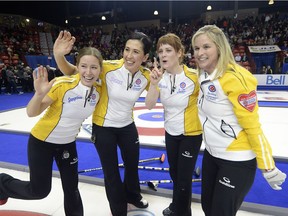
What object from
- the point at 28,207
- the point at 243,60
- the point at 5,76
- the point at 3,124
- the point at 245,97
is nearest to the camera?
the point at 245,97

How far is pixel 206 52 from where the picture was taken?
64.2 inches

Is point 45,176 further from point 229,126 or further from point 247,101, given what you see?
point 247,101

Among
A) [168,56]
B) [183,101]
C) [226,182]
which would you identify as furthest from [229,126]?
[168,56]

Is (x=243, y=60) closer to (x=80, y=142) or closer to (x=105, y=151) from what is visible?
(x=80, y=142)

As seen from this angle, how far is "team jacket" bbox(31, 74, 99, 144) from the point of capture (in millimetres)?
2016

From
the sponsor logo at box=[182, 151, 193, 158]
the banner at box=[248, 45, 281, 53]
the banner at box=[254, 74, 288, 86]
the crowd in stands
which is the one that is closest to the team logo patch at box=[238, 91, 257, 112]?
the sponsor logo at box=[182, 151, 193, 158]

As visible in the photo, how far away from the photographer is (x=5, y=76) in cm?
1213

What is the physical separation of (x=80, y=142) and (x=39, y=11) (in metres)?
24.0

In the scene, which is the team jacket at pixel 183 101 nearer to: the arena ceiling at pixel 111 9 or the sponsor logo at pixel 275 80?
the sponsor logo at pixel 275 80

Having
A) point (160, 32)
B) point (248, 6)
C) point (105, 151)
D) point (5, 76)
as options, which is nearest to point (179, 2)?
point (160, 32)

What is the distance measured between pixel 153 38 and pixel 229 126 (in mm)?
20218

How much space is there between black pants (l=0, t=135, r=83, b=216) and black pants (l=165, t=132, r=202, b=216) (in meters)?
0.89

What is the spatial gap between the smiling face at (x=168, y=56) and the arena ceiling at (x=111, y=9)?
66.4ft

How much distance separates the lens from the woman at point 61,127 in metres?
2.03
